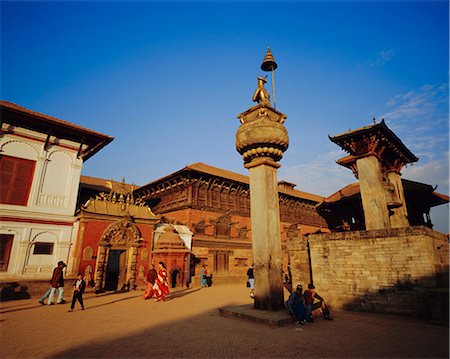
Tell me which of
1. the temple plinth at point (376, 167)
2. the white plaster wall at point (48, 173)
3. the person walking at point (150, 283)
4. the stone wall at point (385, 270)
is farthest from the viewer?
the temple plinth at point (376, 167)

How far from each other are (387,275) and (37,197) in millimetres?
16926

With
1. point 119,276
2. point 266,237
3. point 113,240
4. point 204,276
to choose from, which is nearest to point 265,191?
point 266,237

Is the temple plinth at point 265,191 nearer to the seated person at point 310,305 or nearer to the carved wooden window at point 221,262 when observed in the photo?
the seated person at point 310,305

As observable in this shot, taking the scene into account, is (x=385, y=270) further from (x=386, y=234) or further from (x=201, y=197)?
(x=201, y=197)

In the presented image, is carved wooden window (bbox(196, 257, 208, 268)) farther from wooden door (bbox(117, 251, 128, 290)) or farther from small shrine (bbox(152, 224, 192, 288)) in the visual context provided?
wooden door (bbox(117, 251, 128, 290))

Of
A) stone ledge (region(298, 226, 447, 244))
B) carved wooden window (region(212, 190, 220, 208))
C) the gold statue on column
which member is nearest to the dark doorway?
carved wooden window (region(212, 190, 220, 208))

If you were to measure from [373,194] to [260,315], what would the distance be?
11.3 metres

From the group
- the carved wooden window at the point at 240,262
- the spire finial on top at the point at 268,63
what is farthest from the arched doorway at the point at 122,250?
the spire finial on top at the point at 268,63

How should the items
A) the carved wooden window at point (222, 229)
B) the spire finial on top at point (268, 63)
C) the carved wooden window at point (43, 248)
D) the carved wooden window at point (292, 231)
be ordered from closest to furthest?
the spire finial on top at point (268, 63) → the carved wooden window at point (43, 248) → the carved wooden window at point (222, 229) → the carved wooden window at point (292, 231)

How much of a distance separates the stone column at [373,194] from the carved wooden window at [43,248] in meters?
17.6

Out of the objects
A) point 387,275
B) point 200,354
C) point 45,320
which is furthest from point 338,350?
point 45,320

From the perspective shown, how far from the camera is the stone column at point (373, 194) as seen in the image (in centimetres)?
1480

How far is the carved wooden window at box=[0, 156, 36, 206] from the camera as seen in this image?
1319 cm

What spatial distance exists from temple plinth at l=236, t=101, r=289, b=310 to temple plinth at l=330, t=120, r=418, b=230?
8.43 m
